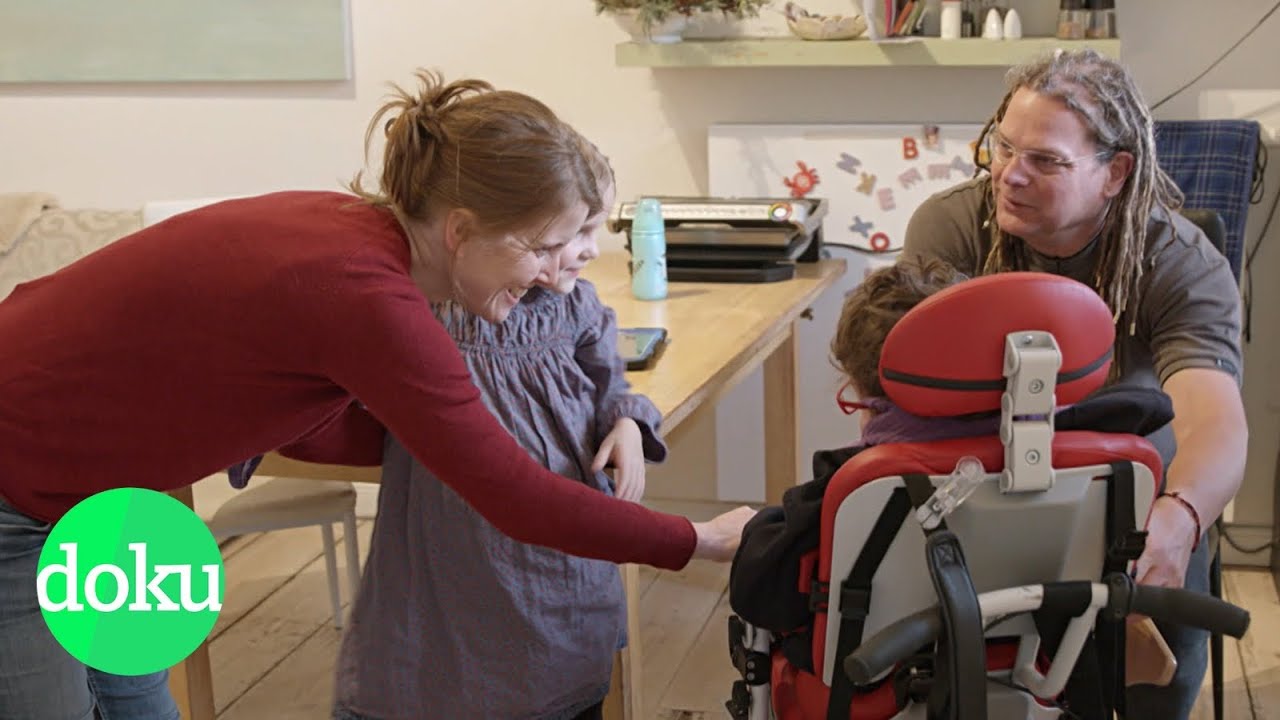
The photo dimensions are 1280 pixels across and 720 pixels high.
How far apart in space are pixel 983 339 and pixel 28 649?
1000 mm

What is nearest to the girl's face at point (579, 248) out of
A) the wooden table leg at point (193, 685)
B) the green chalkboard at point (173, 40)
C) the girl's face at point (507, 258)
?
the girl's face at point (507, 258)

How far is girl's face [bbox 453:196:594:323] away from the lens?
4.94ft

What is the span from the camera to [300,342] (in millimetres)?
1395

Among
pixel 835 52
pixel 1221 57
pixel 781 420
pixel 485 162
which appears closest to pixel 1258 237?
pixel 1221 57

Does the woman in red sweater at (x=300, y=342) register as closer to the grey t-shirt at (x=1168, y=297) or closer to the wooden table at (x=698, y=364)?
the wooden table at (x=698, y=364)

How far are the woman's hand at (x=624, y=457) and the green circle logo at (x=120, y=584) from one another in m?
0.50

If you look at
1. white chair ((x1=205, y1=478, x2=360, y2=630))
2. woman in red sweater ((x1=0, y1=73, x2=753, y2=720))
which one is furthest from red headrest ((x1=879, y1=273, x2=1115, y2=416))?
white chair ((x1=205, y1=478, x2=360, y2=630))

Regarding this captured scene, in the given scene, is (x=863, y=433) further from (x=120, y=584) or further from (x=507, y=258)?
(x=120, y=584)

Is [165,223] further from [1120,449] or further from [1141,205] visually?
[1141,205]

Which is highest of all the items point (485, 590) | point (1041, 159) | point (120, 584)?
point (1041, 159)

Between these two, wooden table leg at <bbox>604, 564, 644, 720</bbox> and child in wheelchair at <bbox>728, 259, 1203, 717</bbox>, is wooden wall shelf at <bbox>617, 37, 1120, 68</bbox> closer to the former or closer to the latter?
wooden table leg at <bbox>604, 564, 644, 720</bbox>

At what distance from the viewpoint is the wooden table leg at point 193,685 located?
2.49m

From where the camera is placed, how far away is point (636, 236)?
290 cm

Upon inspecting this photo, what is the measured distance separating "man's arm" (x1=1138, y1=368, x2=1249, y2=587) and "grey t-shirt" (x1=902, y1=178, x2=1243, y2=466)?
45 mm
